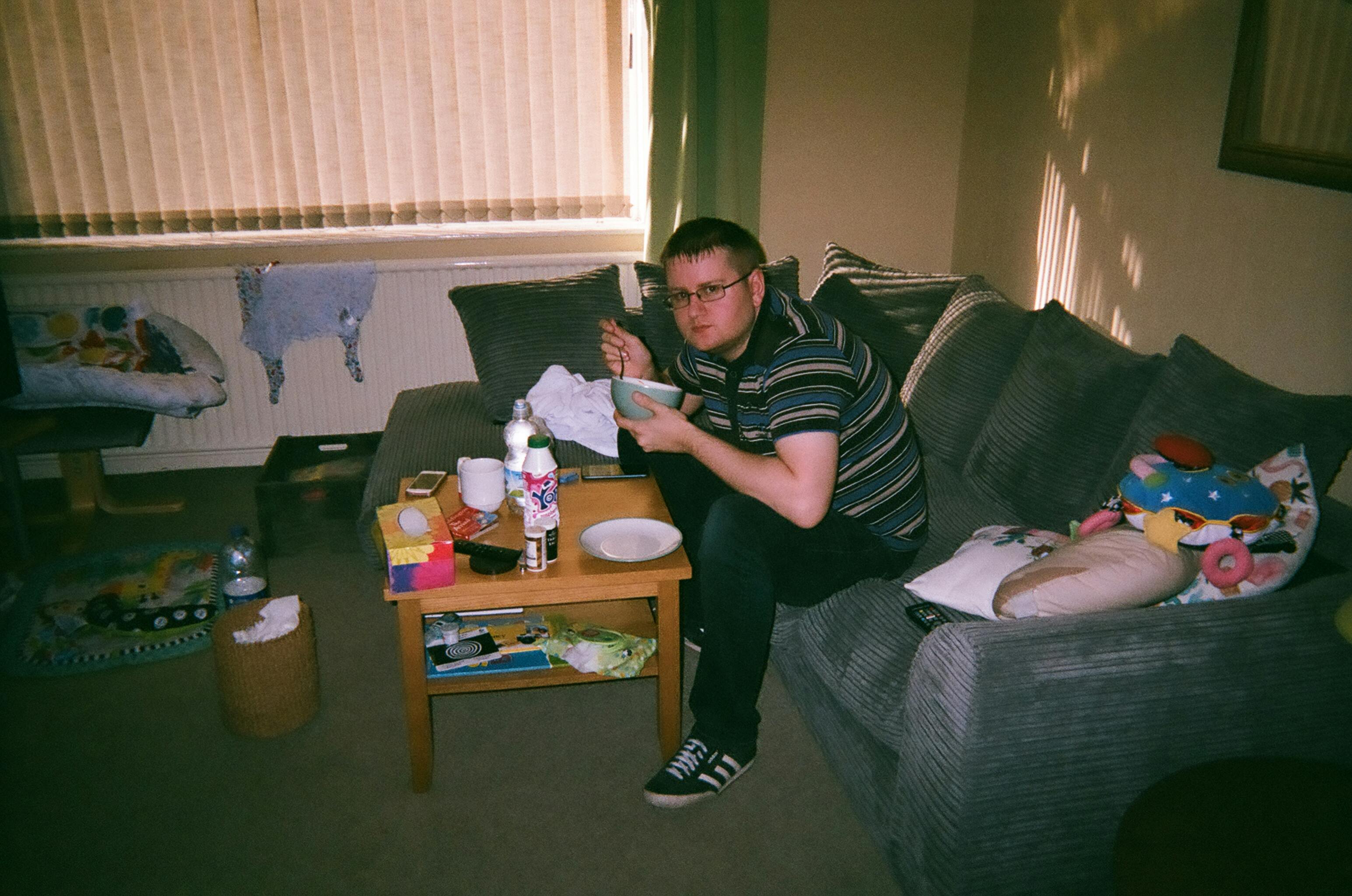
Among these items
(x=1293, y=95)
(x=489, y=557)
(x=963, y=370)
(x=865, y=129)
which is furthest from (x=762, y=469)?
(x=865, y=129)

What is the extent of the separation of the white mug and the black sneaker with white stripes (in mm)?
684

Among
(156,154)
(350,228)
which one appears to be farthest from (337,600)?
(156,154)

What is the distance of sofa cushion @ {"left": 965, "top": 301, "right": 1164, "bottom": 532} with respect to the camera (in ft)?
6.82

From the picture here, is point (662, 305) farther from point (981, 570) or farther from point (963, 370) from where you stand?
point (981, 570)

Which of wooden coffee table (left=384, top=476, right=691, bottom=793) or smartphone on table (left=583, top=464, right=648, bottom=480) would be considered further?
smartphone on table (left=583, top=464, right=648, bottom=480)

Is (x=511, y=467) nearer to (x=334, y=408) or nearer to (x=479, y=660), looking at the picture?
(x=479, y=660)

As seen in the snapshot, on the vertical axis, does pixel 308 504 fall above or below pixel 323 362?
below

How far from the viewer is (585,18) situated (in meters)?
3.46

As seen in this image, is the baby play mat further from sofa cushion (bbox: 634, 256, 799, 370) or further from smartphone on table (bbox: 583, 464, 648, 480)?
sofa cushion (bbox: 634, 256, 799, 370)

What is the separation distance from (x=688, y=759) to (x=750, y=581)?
413 millimetres

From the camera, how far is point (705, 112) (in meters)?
3.44

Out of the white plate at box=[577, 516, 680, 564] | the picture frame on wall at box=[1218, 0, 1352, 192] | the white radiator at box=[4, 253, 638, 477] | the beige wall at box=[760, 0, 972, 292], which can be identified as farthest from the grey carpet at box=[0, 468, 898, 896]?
the beige wall at box=[760, 0, 972, 292]

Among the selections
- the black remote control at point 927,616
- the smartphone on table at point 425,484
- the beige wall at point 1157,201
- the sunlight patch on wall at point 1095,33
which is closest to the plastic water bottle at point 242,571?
the smartphone on table at point 425,484

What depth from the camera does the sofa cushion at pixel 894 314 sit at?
2.83 m
